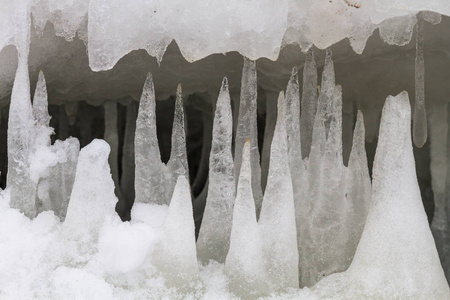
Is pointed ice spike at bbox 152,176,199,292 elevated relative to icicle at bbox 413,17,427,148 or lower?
lower

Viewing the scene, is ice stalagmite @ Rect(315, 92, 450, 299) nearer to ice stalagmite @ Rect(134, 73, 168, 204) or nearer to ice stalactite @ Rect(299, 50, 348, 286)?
ice stalactite @ Rect(299, 50, 348, 286)

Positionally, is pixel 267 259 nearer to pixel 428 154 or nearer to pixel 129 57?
pixel 129 57

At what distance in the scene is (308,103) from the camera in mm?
1404

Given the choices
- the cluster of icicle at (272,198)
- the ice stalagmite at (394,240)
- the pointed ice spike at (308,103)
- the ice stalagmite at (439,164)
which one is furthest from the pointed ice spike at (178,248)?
the ice stalagmite at (439,164)

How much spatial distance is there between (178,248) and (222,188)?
0.50ft

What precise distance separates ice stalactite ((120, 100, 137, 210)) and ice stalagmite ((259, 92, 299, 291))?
975 mm

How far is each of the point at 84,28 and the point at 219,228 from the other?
0.46 metres

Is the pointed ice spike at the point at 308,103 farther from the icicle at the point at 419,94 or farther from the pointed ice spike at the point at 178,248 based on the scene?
the pointed ice spike at the point at 178,248

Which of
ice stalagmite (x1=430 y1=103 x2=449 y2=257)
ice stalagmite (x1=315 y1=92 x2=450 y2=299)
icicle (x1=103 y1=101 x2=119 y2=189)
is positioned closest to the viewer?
ice stalagmite (x1=315 y1=92 x2=450 y2=299)

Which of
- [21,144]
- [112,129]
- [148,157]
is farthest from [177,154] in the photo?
[112,129]

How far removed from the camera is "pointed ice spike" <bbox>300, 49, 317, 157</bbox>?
139 cm

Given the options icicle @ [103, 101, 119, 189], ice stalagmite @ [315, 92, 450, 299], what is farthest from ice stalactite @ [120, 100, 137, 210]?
ice stalagmite @ [315, 92, 450, 299]

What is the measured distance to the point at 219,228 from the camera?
3.91ft

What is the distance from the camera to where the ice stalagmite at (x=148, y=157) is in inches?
47.4
